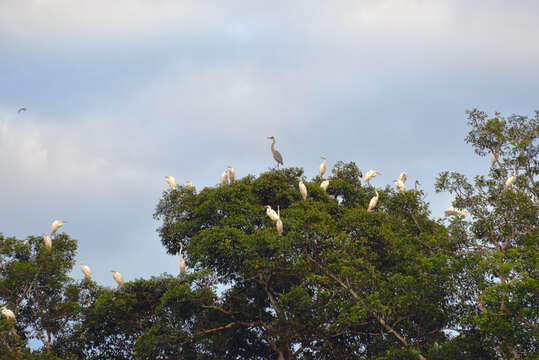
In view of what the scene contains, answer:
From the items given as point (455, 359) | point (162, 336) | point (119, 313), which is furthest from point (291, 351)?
point (455, 359)

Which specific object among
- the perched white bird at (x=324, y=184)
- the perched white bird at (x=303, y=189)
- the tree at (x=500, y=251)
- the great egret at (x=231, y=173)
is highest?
the great egret at (x=231, y=173)

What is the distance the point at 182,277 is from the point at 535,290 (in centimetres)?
1108

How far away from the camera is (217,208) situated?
878 inches

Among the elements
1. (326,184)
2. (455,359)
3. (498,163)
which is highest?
(326,184)

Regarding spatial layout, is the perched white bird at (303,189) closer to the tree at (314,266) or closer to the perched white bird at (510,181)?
the tree at (314,266)

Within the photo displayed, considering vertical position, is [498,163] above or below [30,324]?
above

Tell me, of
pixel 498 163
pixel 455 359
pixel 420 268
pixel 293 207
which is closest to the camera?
pixel 455 359

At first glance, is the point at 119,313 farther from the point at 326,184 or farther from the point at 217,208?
the point at 326,184

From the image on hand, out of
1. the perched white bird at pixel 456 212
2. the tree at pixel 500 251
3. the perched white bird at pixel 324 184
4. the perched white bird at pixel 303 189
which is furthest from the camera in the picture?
the perched white bird at pixel 324 184

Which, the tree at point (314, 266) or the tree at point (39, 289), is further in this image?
Answer: the tree at point (39, 289)

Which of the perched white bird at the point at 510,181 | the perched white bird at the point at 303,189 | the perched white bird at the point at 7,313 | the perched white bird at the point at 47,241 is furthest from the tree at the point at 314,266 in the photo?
the perched white bird at the point at 7,313

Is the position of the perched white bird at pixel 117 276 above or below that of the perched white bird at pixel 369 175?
below

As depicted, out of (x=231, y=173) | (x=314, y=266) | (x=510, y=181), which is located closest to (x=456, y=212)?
(x=510, y=181)

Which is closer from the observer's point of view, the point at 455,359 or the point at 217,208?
the point at 455,359
